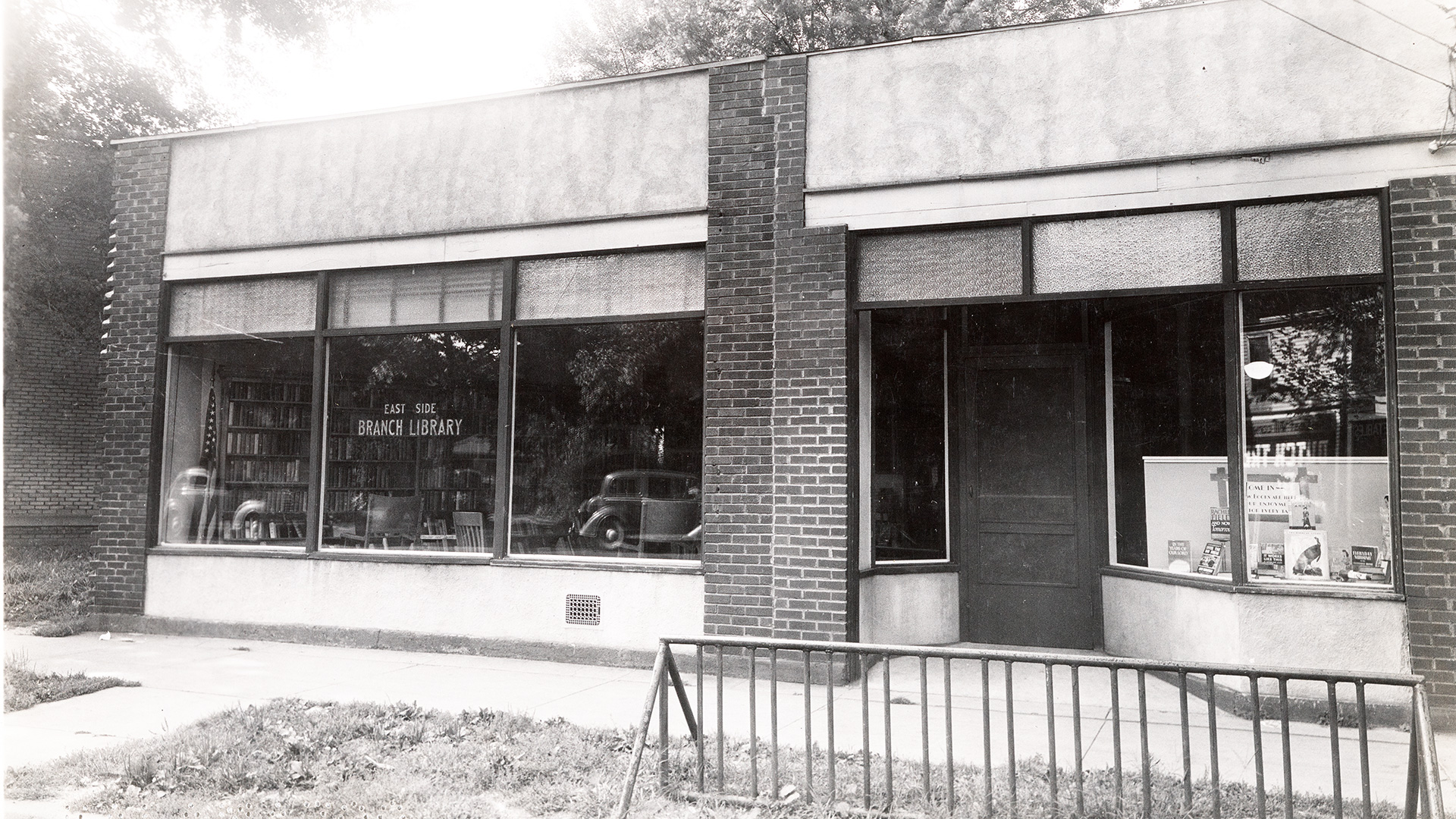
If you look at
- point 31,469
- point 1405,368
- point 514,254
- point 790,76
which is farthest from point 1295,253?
point 31,469

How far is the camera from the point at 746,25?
890 inches

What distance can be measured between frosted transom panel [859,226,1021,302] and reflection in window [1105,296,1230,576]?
1.45 m

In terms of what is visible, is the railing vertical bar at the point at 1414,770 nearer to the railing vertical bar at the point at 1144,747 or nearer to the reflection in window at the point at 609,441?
the railing vertical bar at the point at 1144,747

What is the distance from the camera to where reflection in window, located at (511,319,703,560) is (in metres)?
8.70

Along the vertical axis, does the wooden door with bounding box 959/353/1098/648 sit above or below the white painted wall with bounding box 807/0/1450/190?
below

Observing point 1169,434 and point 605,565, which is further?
point 605,565

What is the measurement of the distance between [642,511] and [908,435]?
2523 mm

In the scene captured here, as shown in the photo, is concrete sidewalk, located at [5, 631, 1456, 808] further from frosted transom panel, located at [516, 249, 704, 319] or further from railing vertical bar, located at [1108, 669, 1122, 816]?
frosted transom panel, located at [516, 249, 704, 319]

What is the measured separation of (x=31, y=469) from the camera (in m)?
16.2

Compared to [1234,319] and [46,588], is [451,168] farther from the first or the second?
[46,588]

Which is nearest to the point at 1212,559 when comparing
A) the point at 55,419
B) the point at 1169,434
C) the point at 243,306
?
the point at 1169,434

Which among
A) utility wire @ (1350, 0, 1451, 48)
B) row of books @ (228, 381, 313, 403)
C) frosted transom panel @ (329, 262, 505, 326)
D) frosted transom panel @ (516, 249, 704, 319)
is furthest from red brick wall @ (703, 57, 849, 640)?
row of books @ (228, 381, 313, 403)

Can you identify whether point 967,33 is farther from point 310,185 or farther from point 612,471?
point 310,185

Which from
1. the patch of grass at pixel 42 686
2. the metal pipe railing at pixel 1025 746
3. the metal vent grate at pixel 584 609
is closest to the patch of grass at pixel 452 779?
the metal pipe railing at pixel 1025 746
